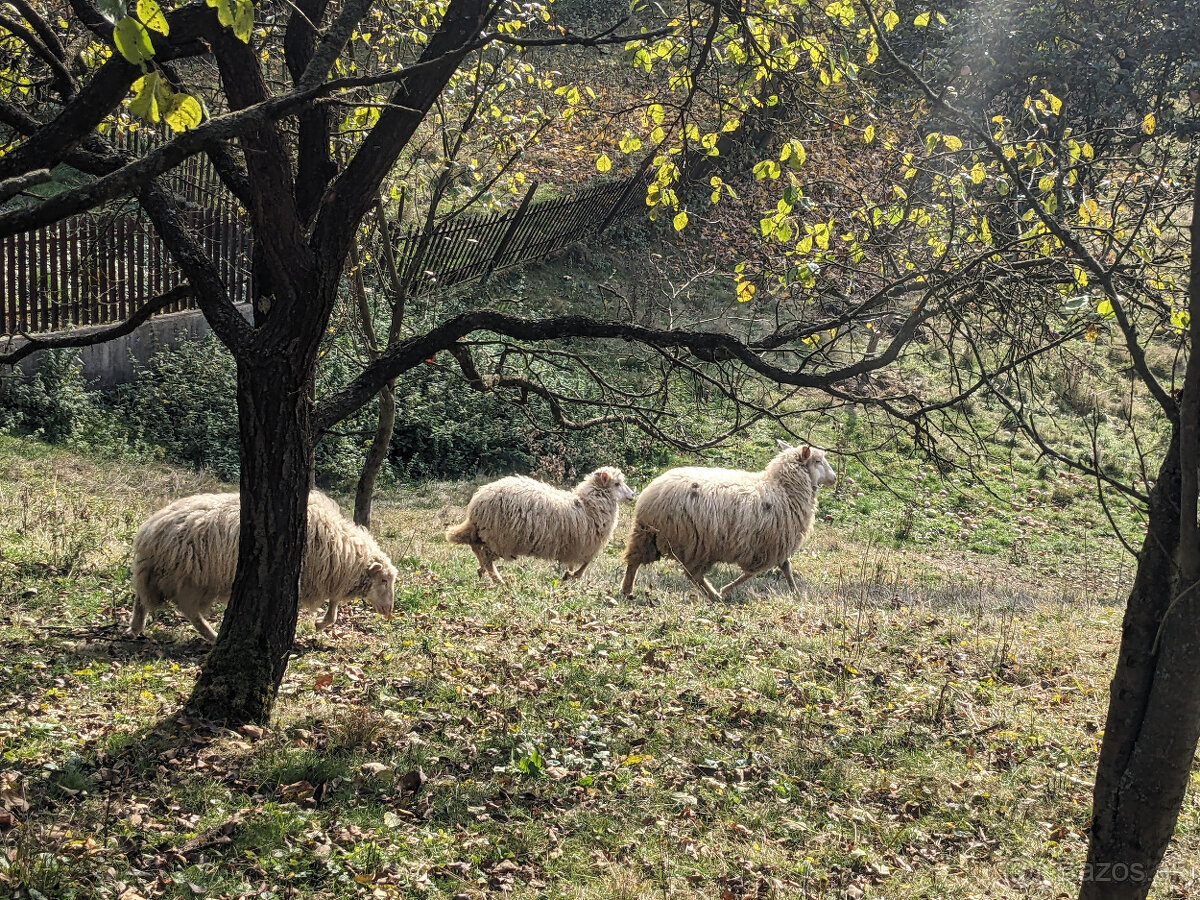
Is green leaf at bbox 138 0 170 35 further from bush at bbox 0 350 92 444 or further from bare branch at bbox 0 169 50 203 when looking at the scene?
bush at bbox 0 350 92 444

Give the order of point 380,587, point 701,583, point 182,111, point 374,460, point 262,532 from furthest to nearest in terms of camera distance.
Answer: point 701,583
point 374,460
point 380,587
point 262,532
point 182,111

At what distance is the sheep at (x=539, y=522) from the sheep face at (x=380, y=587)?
204 centimetres

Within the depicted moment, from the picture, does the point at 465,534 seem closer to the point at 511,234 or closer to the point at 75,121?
the point at 75,121

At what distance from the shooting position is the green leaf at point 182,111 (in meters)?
2.88

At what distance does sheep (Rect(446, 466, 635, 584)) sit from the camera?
1088 centimetres

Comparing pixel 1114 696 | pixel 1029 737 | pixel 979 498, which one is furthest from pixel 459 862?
pixel 979 498

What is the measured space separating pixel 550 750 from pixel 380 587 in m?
3.14

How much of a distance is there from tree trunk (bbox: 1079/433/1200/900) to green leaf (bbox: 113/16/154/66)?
339 centimetres

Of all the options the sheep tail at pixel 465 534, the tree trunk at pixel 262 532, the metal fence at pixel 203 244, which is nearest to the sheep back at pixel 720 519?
the sheep tail at pixel 465 534

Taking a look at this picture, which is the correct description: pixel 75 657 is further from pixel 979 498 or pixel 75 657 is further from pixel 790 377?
pixel 979 498

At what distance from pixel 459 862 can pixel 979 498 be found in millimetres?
14404

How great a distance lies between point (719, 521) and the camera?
11.0m

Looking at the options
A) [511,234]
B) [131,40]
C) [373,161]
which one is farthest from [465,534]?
[511,234]

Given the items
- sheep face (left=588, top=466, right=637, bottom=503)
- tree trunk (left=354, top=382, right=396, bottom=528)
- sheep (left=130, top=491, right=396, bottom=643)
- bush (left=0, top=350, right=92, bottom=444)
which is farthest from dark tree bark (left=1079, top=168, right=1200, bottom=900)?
bush (left=0, top=350, right=92, bottom=444)
